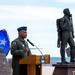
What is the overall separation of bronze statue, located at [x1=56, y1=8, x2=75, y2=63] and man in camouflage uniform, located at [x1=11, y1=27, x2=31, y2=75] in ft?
13.6

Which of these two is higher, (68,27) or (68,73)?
→ (68,27)

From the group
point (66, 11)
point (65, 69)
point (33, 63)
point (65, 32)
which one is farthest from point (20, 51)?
point (66, 11)

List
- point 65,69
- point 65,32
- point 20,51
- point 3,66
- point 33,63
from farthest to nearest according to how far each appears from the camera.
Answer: point 3,66
point 65,32
point 65,69
point 20,51
point 33,63

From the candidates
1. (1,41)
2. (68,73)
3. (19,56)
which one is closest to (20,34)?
(19,56)

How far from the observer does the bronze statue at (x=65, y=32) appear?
10.4 metres

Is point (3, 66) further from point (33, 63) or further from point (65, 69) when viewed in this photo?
point (33, 63)

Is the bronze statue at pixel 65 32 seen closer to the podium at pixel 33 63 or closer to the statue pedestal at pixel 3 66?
the statue pedestal at pixel 3 66

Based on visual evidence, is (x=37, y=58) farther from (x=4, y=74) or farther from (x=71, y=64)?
(x=4, y=74)

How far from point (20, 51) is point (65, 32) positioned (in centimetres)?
446

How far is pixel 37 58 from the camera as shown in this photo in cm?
587

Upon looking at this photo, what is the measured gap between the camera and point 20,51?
241 inches

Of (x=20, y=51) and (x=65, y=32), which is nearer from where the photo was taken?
(x=20, y=51)

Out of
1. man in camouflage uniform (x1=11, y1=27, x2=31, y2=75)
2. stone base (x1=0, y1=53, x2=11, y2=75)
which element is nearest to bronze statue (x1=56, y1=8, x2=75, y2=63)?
stone base (x1=0, y1=53, x2=11, y2=75)

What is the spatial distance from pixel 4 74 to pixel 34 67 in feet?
25.6
